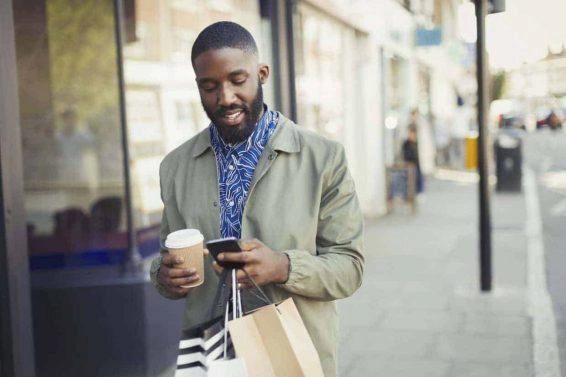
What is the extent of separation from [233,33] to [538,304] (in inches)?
210

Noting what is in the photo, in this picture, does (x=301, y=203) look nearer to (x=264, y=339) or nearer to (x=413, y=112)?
(x=264, y=339)

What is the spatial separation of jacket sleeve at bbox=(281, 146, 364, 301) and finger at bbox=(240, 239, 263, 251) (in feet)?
0.62

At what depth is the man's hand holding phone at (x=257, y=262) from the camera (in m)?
1.82

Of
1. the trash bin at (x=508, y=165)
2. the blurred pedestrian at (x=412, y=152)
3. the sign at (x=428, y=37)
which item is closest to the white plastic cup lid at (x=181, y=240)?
the blurred pedestrian at (x=412, y=152)

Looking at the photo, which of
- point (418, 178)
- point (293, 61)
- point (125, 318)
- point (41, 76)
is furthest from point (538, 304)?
point (418, 178)

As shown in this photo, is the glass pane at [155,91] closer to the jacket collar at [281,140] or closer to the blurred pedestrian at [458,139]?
the jacket collar at [281,140]

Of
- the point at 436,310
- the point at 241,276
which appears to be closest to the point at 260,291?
the point at 241,276

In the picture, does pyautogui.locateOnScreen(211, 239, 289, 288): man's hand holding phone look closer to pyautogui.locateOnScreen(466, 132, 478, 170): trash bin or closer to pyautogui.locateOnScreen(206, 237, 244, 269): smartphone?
pyautogui.locateOnScreen(206, 237, 244, 269): smartphone

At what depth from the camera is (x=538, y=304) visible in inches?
260

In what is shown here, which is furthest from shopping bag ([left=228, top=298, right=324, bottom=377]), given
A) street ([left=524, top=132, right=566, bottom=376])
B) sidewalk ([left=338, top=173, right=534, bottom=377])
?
street ([left=524, top=132, right=566, bottom=376])

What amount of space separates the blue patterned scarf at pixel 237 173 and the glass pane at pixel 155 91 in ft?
11.0

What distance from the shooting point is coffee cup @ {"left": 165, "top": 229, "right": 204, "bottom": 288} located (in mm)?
1858

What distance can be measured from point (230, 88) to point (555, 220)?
10.9m

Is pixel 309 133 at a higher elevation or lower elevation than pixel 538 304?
higher
